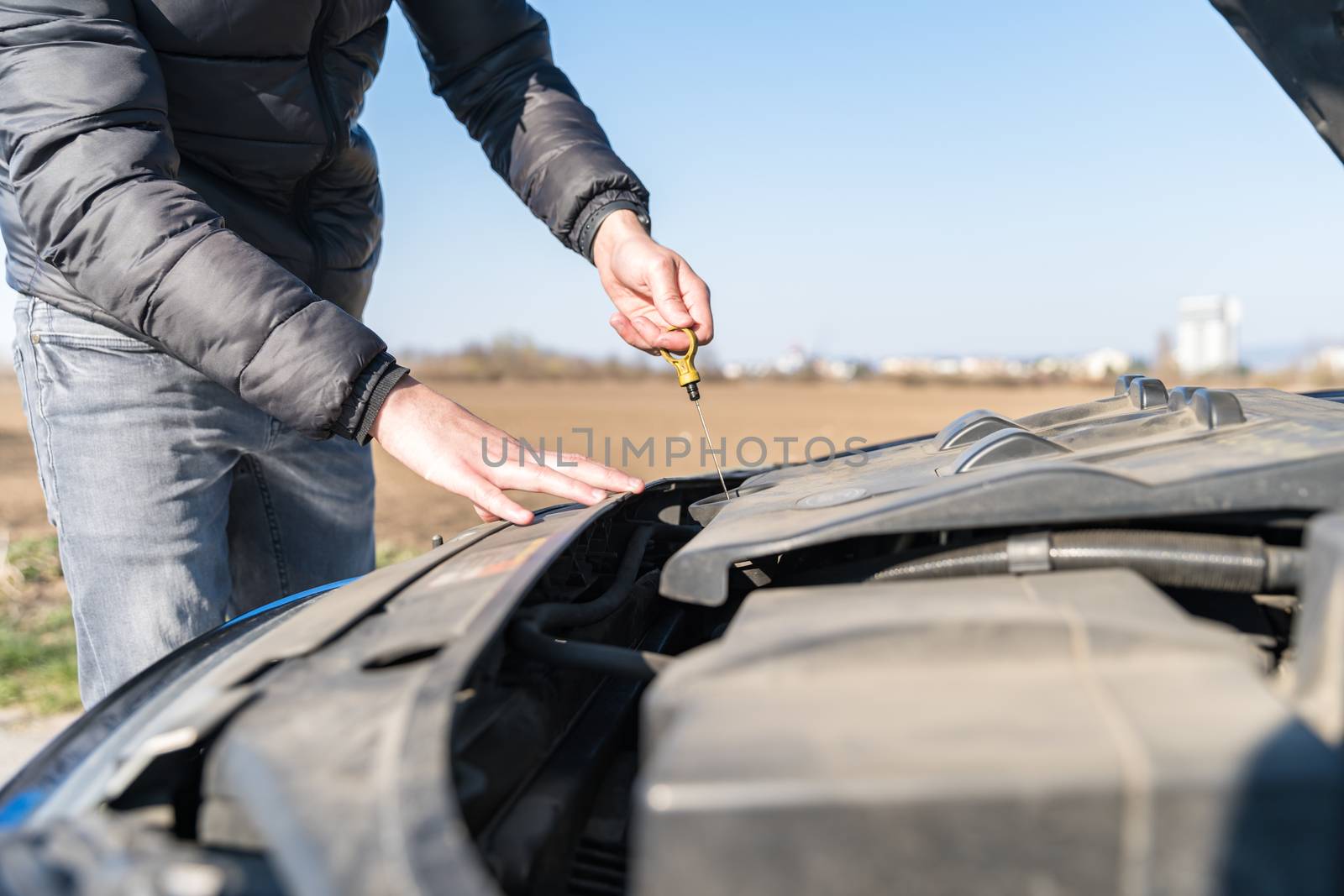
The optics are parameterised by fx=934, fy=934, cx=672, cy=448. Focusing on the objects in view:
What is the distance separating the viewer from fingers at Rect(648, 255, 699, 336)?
1899mm

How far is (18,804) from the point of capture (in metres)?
0.99

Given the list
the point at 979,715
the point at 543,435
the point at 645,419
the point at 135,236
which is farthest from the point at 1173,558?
the point at 645,419

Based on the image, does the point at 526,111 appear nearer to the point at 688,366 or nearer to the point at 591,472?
the point at 688,366

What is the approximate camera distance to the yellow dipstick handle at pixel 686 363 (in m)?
1.92

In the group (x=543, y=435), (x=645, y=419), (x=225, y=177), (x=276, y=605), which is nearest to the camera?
(x=276, y=605)

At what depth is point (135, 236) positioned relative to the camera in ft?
4.81

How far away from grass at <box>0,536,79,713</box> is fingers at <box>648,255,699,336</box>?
8.75ft

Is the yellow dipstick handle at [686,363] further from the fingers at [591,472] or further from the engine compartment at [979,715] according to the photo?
the engine compartment at [979,715]

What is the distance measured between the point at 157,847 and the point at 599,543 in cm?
90

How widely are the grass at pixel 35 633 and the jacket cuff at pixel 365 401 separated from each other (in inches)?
96.7

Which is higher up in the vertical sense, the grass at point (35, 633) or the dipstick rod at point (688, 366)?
the dipstick rod at point (688, 366)

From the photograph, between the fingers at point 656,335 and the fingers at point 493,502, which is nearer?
the fingers at point 493,502

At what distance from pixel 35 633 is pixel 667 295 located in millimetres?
3685

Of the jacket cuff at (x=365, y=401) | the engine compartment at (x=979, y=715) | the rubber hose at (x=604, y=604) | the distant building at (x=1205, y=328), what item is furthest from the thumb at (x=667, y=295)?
the distant building at (x=1205, y=328)
